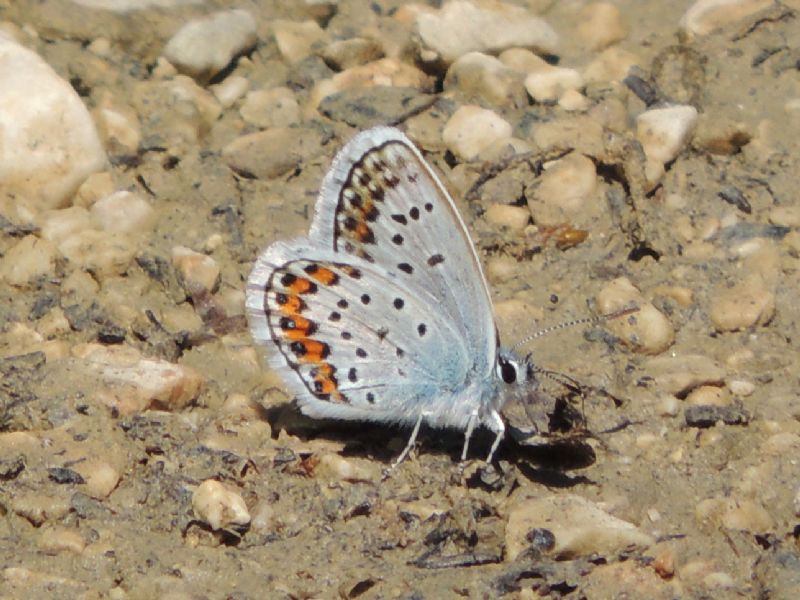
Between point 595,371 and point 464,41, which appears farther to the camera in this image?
point 464,41

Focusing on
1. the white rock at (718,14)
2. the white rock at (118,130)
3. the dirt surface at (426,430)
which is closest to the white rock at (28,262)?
the dirt surface at (426,430)

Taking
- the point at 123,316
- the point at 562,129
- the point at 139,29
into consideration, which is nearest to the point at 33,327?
the point at 123,316

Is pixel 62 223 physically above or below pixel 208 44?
below

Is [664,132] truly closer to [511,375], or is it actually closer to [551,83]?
[551,83]

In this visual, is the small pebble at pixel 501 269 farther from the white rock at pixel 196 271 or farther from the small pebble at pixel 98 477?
the small pebble at pixel 98 477

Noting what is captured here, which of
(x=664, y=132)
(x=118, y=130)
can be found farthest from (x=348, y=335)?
(x=664, y=132)

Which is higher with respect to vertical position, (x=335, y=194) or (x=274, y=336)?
(x=335, y=194)

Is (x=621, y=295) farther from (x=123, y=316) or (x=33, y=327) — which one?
(x=33, y=327)
